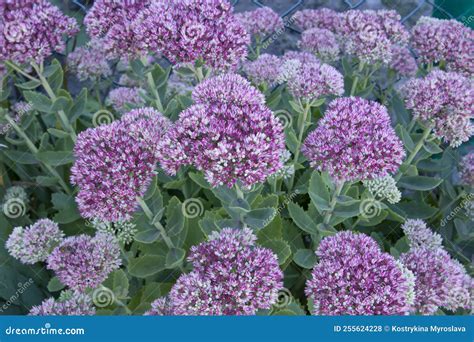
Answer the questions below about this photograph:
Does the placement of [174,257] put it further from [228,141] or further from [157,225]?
[228,141]

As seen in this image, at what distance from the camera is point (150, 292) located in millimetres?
2059

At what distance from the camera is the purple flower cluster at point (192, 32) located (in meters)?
1.98

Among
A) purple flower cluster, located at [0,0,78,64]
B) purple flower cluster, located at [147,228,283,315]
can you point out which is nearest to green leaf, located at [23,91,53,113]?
purple flower cluster, located at [0,0,78,64]

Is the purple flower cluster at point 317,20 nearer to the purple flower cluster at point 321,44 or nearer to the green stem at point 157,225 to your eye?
the purple flower cluster at point 321,44

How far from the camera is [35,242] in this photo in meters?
2.10

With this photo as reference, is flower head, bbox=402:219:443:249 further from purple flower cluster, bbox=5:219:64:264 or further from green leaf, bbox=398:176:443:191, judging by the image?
purple flower cluster, bbox=5:219:64:264

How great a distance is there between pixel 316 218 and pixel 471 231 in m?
0.86

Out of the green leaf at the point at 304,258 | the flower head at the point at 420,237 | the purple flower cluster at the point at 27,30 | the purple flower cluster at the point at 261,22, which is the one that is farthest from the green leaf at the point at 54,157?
the flower head at the point at 420,237

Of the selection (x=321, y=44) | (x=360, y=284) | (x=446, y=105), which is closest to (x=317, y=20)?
(x=321, y=44)

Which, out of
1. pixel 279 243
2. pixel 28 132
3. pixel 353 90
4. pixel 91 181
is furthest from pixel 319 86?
pixel 28 132

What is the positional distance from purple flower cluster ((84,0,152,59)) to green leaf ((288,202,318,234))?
0.83 meters

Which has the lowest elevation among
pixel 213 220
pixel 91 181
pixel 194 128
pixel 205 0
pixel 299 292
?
pixel 299 292

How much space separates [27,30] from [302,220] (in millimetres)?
1235

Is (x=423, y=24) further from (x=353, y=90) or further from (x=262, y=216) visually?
(x=262, y=216)
